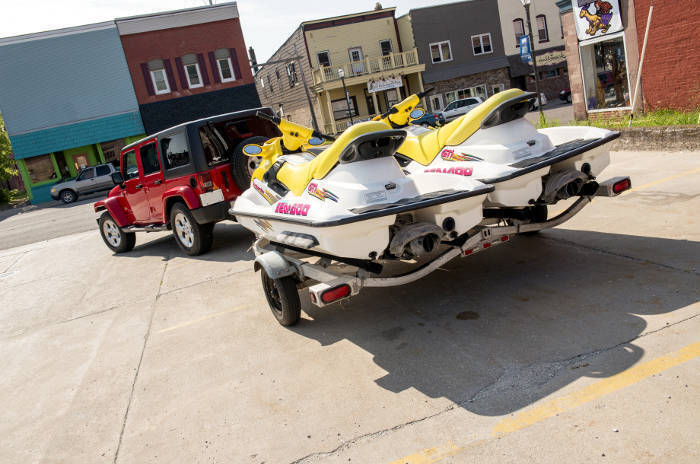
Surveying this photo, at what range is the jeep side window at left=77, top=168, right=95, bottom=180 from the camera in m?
27.5

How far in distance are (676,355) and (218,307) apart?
460cm

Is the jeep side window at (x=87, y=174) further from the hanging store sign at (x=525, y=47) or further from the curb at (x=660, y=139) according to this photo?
the curb at (x=660, y=139)

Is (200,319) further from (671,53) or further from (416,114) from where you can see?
(671,53)

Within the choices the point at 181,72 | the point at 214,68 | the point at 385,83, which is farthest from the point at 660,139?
the point at 385,83

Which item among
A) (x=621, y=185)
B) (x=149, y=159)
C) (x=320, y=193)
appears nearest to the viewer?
(x=320, y=193)

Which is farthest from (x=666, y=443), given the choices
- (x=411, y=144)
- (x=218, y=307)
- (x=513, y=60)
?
(x=513, y=60)

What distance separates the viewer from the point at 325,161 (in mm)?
4434

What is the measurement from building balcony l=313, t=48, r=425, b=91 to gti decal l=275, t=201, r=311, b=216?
107ft

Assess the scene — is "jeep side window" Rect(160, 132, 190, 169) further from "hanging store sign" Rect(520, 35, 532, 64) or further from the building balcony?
the building balcony

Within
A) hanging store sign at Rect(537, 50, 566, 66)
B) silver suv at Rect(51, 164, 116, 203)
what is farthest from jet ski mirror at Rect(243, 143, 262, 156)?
hanging store sign at Rect(537, 50, 566, 66)

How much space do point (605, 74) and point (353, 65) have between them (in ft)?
84.3

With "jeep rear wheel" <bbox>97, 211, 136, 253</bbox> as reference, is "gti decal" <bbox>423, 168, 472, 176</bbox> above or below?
above

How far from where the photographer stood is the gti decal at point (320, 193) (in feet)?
14.0

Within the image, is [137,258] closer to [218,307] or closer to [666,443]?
[218,307]
